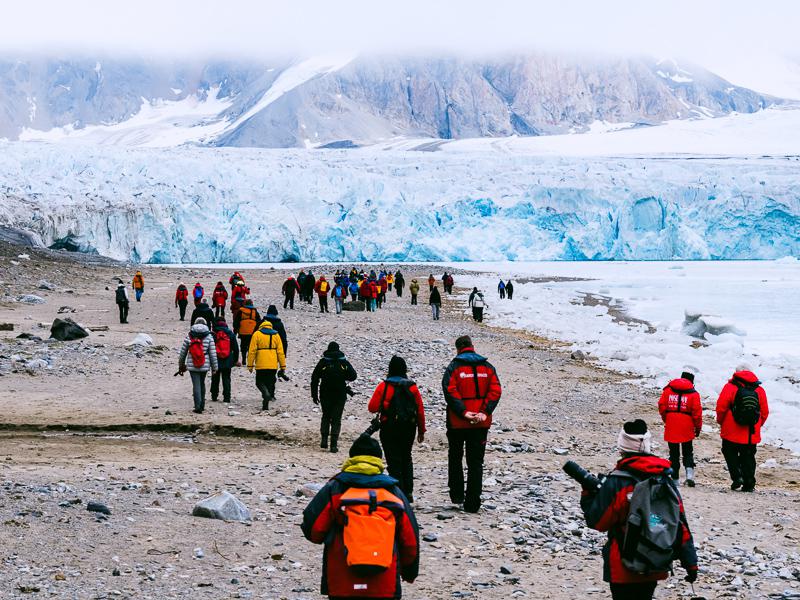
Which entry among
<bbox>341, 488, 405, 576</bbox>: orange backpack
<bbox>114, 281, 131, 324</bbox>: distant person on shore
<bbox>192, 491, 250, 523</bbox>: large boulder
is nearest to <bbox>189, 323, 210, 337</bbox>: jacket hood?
<bbox>192, 491, 250, 523</bbox>: large boulder

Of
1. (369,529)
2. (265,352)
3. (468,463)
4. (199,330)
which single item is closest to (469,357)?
(468,463)

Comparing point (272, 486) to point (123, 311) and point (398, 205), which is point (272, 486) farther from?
point (398, 205)

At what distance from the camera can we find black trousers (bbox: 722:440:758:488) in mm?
8938

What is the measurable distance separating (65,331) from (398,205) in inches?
1817

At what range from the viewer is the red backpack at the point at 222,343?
1222 cm

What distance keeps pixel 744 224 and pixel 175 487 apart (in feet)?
205

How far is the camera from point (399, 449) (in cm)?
741

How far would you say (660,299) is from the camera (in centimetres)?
4212

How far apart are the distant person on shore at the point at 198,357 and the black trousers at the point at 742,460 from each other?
6.19 m

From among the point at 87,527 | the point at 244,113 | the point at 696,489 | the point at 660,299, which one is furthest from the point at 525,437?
the point at 244,113

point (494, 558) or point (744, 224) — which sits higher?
point (744, 224)

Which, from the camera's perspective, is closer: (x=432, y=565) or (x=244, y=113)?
(x=432, y=565)

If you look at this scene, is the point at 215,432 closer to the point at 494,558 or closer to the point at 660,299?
the point at 494,558

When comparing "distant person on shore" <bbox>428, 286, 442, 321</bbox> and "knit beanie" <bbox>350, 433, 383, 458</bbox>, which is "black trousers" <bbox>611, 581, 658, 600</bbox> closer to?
"knit beanie" <bbox>350, 433, 383, 458</bbox>
